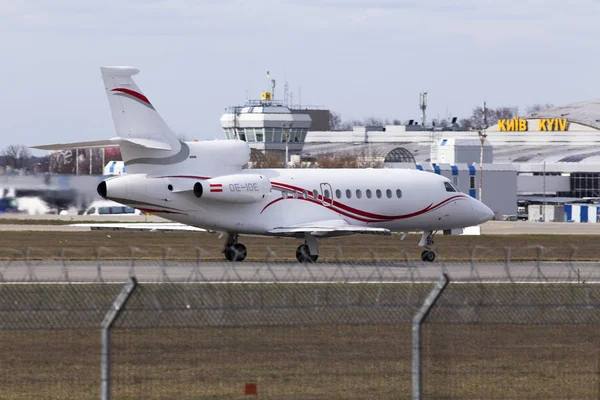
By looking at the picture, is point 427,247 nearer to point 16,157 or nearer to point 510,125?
point 16,157

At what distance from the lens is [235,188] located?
4019 centimetres

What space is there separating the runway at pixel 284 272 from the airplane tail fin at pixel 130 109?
4.31 metres

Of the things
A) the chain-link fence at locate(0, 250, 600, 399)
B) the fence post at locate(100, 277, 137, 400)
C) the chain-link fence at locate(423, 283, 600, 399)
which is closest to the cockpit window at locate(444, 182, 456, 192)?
the chain-link fence at locate(0, 250, 600, 399)

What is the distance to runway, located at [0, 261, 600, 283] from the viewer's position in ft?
109

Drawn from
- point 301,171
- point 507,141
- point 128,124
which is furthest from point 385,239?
point 507,141

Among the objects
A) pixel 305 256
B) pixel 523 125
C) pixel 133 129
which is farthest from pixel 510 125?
pixel 133 129

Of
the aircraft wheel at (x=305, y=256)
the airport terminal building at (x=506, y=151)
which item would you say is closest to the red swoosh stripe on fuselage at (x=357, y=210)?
the aircraft wheel at (x=305, y=256)

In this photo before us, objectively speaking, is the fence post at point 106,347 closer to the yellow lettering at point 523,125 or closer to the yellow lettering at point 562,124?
the yellow lettering at point 562,124

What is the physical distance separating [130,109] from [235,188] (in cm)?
453

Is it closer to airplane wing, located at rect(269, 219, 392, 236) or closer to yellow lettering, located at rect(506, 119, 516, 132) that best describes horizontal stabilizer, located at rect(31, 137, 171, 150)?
airplane wing, located at rect(269, 219, 392, 236)

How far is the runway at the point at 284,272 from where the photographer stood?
33156mm

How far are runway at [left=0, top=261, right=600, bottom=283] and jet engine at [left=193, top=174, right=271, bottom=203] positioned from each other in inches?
90.3

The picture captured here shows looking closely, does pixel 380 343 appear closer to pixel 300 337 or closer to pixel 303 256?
pixel 300 337

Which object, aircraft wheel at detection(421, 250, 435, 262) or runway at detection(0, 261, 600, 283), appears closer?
Result: runway at detection(0, 261, 600, 283)
